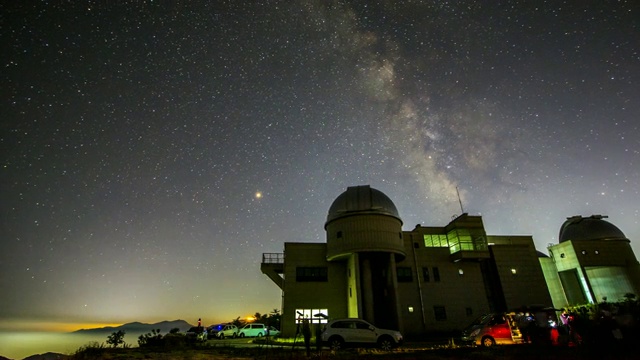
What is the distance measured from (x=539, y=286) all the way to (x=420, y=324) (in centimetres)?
1318

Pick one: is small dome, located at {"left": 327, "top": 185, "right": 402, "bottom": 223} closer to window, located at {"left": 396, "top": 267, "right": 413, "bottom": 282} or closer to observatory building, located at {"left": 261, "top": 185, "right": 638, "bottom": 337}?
observatory building, located at {"left": 261, "top": 185, "right": 638, "bottom": 337}

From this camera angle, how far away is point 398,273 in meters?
30.1

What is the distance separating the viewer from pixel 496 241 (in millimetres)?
35156

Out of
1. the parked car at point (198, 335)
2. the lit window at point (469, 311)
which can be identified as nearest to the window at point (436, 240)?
the lit window at point (469, 311)

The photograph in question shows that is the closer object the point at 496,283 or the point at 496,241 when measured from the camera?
the point at 496,283

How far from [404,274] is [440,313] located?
4.71 meters

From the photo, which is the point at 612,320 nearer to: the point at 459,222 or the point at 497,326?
the point at 497,326

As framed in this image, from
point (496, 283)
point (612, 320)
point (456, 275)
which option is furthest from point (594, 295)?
point (612, 320)

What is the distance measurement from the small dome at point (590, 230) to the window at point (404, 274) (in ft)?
89.1

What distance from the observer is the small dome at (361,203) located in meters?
27.4

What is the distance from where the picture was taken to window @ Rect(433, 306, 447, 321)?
2858cm

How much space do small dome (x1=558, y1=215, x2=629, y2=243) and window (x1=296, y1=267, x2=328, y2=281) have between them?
35503 millimetres

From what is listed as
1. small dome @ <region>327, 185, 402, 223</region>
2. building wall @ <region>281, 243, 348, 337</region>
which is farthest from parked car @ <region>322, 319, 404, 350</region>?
building wall @ <region>281, 243, 348, 337</region>

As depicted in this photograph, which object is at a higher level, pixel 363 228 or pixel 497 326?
pixel 363 228
